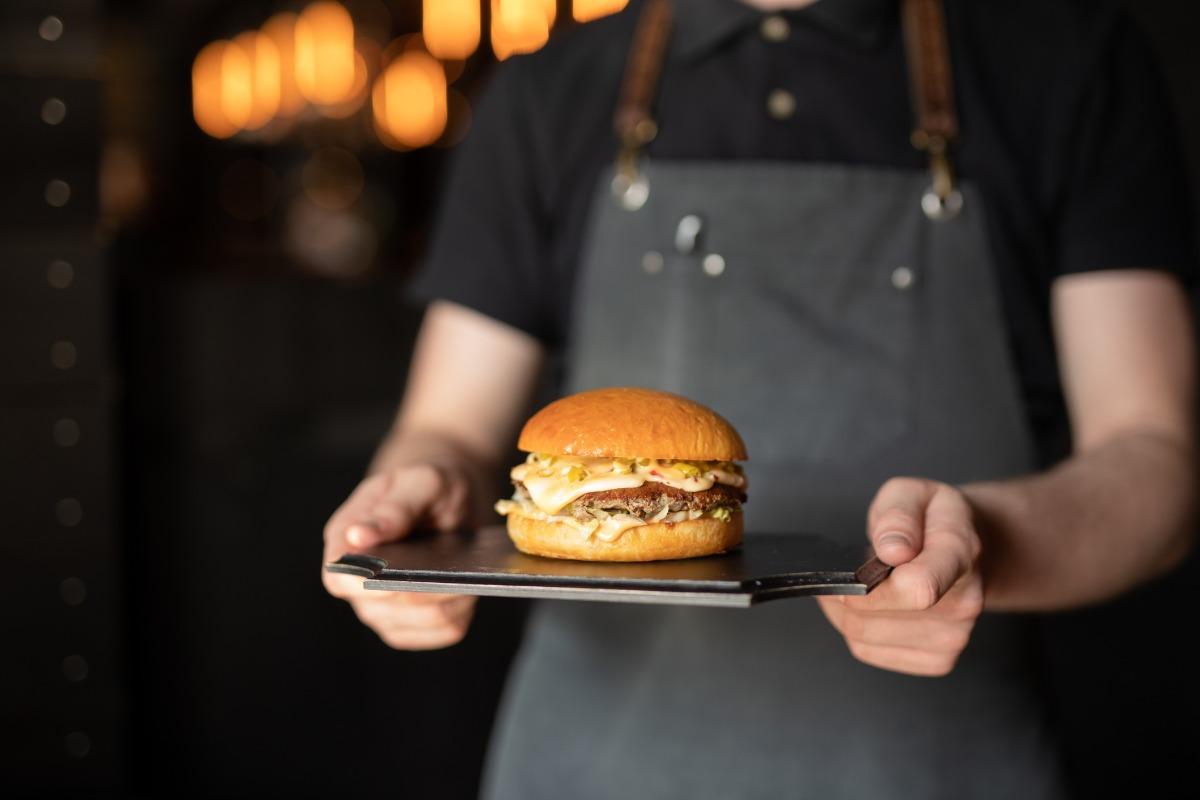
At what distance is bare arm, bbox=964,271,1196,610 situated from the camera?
1175mm

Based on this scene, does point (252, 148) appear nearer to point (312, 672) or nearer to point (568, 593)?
point (312, 672)

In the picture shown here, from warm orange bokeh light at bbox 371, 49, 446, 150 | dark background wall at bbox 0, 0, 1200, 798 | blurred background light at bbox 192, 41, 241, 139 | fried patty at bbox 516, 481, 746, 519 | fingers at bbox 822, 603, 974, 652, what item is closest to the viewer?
fingers at bbox 822, 603, 974, 652

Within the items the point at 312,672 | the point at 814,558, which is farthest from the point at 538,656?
the point at 312,672

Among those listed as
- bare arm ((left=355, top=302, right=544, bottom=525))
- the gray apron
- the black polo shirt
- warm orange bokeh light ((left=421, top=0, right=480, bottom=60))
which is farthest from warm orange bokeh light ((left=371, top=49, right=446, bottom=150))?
the gray apron

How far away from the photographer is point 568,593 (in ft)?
3.04

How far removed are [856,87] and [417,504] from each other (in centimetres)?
70

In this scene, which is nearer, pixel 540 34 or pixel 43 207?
pixel 43 207

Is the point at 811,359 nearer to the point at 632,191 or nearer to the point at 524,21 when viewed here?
the point at 632,191

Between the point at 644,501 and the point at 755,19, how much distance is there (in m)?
0.63

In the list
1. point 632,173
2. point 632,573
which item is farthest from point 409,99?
point 632,573

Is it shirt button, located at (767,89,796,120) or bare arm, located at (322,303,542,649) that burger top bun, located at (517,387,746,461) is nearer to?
bare arm, located at (322,303,542,649)

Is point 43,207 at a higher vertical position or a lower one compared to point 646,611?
higher

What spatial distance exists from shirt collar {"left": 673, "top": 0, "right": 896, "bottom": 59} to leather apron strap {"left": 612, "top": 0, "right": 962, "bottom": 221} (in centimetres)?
4

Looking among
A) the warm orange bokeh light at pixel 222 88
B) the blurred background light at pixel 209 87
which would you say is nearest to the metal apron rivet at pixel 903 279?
the warm orange bokeh light at pixel 222 88
